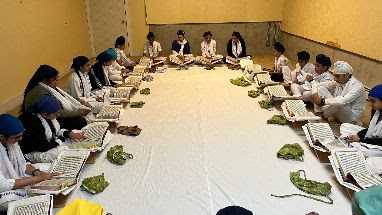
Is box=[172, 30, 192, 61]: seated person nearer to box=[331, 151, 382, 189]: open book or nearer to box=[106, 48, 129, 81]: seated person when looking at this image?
box=[106, 48, 129, 81]: seated person

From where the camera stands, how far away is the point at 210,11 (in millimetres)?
9023

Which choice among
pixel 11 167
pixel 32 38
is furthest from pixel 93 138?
pixel 32 38

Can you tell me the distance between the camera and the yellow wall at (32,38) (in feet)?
16.6

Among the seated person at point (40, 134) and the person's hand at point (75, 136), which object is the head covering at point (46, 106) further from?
the person's hand at point (75, 136)

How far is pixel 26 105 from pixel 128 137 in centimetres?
112

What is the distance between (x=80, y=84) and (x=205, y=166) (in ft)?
7.48

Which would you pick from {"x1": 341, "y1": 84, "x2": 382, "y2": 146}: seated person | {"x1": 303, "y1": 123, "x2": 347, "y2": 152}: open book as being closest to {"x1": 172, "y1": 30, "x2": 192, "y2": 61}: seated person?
{"x1": 303, "y1": 123, "x2": 347, "y2": 152}: open book

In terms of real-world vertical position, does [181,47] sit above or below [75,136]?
below

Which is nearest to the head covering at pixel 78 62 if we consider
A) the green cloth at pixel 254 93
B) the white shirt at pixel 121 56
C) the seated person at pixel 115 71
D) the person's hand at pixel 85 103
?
the person's hand at pixel 85 103

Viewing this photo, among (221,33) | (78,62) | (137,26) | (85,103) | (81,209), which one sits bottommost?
(221,33)

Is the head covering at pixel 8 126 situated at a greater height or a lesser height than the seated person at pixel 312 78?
greater

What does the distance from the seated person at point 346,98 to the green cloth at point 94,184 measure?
2.76 metres

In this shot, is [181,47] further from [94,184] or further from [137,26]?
[94,184]

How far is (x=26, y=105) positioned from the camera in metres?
3.23
